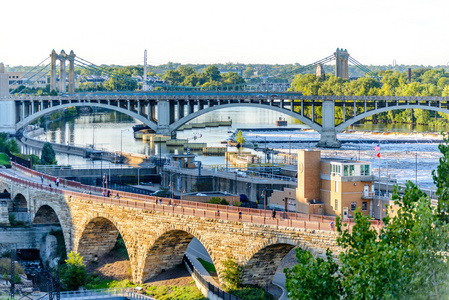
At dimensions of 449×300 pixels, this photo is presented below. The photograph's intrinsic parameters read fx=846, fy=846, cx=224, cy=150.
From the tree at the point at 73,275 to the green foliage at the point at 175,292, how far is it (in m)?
3.26

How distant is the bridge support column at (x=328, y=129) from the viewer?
8938cm

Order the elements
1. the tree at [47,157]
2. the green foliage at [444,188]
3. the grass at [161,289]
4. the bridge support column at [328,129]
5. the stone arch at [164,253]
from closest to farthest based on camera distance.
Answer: the green foliage at [444,188] < the grass at [161,289] < the stone arch at [164,253] < the tree at [47,157] < the bridge support column at [328,129]

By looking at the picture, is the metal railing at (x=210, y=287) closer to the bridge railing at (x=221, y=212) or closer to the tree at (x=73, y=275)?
the bridge railing at (x=221, y=212)

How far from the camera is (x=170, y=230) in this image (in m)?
32.5

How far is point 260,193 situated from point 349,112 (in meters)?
81.3

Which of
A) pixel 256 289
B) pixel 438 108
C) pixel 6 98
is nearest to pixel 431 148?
pixel 438 108

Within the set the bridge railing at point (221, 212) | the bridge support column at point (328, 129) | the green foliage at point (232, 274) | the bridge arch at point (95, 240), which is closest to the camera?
the bridge railing at point (221, 212)

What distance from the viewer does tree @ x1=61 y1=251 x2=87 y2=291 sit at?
3419 centimetres

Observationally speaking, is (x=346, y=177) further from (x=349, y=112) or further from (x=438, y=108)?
(x=349, y=112)

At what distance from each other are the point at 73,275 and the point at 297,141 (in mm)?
61634

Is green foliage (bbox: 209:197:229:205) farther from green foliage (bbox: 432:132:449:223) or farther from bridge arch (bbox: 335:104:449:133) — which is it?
bridge arch (bbox: 335:104:449:133)

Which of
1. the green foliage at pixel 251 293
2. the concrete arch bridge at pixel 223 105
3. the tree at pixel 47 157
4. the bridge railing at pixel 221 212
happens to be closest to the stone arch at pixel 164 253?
the bridge railing at pixel 221 212

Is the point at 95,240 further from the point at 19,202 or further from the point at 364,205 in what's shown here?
the point at 364,205

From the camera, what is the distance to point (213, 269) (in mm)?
33031
